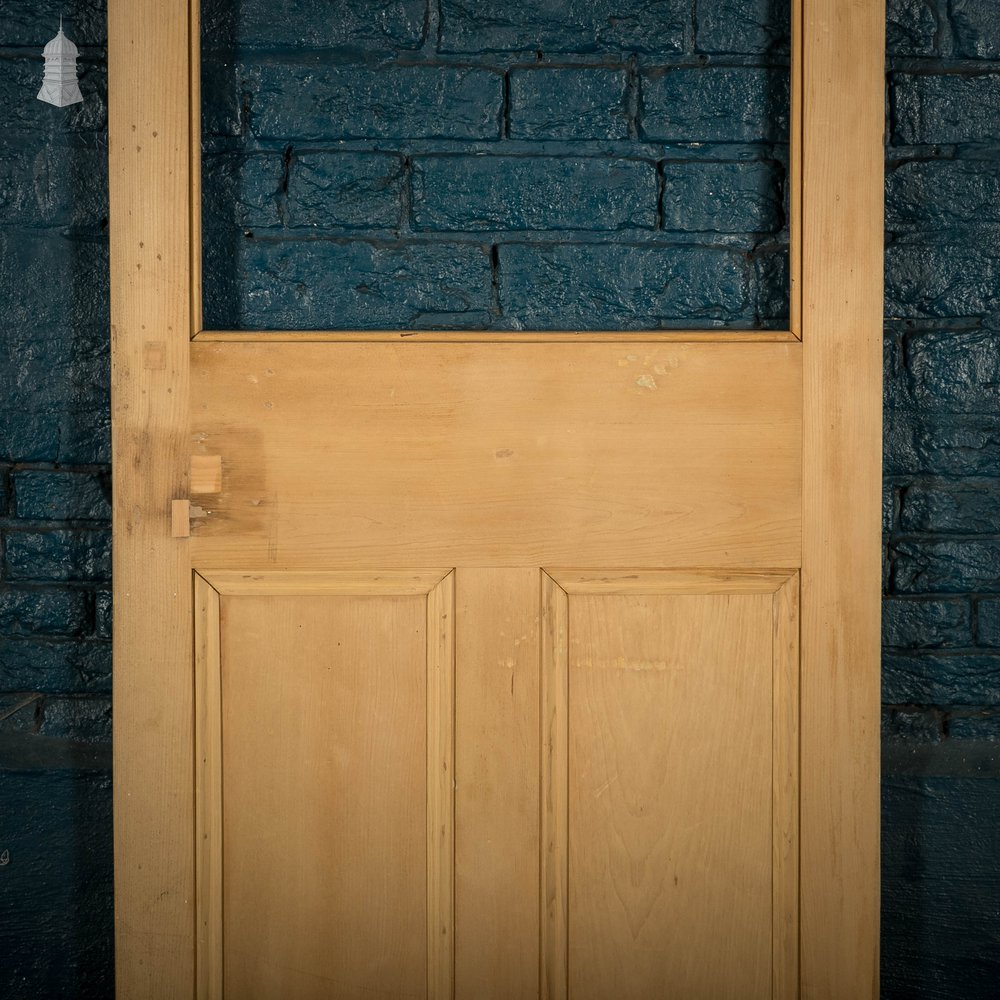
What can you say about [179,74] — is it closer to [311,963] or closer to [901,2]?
[901,2]

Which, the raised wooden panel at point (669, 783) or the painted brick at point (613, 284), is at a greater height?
the painted brick at point (613, 284)

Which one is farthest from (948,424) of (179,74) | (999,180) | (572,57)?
(179,74)

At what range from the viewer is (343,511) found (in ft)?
3.02

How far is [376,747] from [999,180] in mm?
1013

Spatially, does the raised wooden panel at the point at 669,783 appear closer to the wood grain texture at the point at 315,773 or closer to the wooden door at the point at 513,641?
the wooden door at the point at 513,641

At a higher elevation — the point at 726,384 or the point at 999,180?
the point at 999,180

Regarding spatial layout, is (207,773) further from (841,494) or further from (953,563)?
(953,563)

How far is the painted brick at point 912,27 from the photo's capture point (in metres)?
1.02

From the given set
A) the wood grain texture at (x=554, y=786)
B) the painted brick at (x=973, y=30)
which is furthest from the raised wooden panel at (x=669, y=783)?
the painted brick at (x=973, y=30)

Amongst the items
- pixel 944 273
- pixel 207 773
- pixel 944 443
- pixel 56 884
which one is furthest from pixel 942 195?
pixel 56 884

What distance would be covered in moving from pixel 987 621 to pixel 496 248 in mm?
770

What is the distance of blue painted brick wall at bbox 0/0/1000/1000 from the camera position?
101 centimetres

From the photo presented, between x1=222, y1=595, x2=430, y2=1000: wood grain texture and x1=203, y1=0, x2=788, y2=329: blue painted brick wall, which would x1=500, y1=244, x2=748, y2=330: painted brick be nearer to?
x1=203, y1=0, x2=788, y2=329: blue painted brick wall

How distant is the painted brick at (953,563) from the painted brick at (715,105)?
541 millimetres
